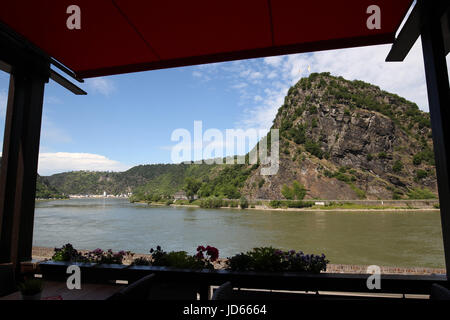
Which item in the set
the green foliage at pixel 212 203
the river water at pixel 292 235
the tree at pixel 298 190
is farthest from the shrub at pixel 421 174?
the green foliage at pixel 212 203

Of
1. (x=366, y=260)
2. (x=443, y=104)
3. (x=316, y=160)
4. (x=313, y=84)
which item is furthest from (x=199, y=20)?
(x=313, y=84)

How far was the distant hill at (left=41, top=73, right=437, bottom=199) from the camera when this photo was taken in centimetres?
4097

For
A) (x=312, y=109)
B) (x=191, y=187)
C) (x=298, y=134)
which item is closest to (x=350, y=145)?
(x=298, y=134)

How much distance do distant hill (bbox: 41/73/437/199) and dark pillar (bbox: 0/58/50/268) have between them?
40295 millimetres

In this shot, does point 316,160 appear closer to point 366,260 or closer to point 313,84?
point 313,84

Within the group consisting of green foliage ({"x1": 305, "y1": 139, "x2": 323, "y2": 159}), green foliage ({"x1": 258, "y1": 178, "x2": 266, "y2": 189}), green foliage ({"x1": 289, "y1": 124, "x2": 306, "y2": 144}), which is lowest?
green foliage ({"x1": 258, "y1": 178, "x2": 266, "y2": 189})

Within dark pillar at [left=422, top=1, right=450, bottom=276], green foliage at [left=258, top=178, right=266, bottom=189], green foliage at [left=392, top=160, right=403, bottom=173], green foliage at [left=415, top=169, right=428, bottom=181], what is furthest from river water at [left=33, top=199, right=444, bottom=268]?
dark pillar at [left=422, top=1, right=450, bottom=276]

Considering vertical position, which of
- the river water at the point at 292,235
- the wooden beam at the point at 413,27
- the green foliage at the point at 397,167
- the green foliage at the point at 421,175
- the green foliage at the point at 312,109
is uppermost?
the green foliage at the point at 312,109

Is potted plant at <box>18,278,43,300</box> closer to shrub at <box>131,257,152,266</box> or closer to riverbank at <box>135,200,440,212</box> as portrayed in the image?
shrub at <box>131,257,152,266</box>

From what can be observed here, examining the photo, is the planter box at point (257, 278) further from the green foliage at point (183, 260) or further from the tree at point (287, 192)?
the tree at point (287, 192)

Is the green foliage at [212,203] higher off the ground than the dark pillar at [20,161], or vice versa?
the dark pillar at [20,161]

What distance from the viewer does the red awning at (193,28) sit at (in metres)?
1.41

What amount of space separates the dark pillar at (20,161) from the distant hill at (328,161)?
40295mm

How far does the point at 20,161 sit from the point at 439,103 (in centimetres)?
278
